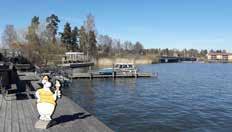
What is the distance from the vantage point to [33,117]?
13297 millimetres

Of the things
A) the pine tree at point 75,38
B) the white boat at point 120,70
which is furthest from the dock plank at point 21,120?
the pine tree at point 75,38

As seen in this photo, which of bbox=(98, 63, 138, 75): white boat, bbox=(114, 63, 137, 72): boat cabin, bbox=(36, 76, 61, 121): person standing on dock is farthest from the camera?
bbox=(114, 63, 137, 72): boat cabin

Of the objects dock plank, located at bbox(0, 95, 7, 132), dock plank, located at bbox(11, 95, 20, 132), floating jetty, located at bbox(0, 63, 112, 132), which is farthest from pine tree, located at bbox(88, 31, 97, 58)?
dock plank, located at bbox(11, 95, 20, 132)

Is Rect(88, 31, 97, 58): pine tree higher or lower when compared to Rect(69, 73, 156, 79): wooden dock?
higher

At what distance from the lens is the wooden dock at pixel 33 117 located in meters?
11.5

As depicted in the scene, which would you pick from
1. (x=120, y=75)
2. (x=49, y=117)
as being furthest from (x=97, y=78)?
(x=49, y=117)

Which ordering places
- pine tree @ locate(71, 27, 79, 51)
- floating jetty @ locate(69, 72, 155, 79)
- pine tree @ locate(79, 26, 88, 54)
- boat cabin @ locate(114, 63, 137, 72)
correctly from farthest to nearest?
pine tree @ locate(71, 27, 79, 51) < pine tree @ locate(79, 26, 88, 54) < boat cabin @ locate(114, 63, 137, 72) < floating jetty @ locate(69, 72, 155, 79)

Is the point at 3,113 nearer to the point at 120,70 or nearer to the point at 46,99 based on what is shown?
the point at 46,99

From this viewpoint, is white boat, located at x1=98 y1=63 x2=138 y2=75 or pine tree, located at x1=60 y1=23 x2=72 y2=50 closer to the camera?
white boat, located at x1=98 y1=63 x2=138 y2=75

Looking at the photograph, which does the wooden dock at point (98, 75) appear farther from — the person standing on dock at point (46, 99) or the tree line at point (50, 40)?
the person standing on dock at point (46, 99)

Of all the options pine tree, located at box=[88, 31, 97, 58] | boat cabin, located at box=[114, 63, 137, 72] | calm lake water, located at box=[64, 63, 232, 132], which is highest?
pine tree, located at box=[88, 31, 97, 58]

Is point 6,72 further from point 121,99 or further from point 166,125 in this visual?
point 121,99

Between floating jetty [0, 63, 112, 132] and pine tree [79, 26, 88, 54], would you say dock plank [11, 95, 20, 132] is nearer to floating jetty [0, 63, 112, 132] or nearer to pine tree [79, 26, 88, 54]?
floating jetty [0, 63, 112, 132]

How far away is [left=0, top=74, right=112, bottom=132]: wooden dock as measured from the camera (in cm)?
1152
